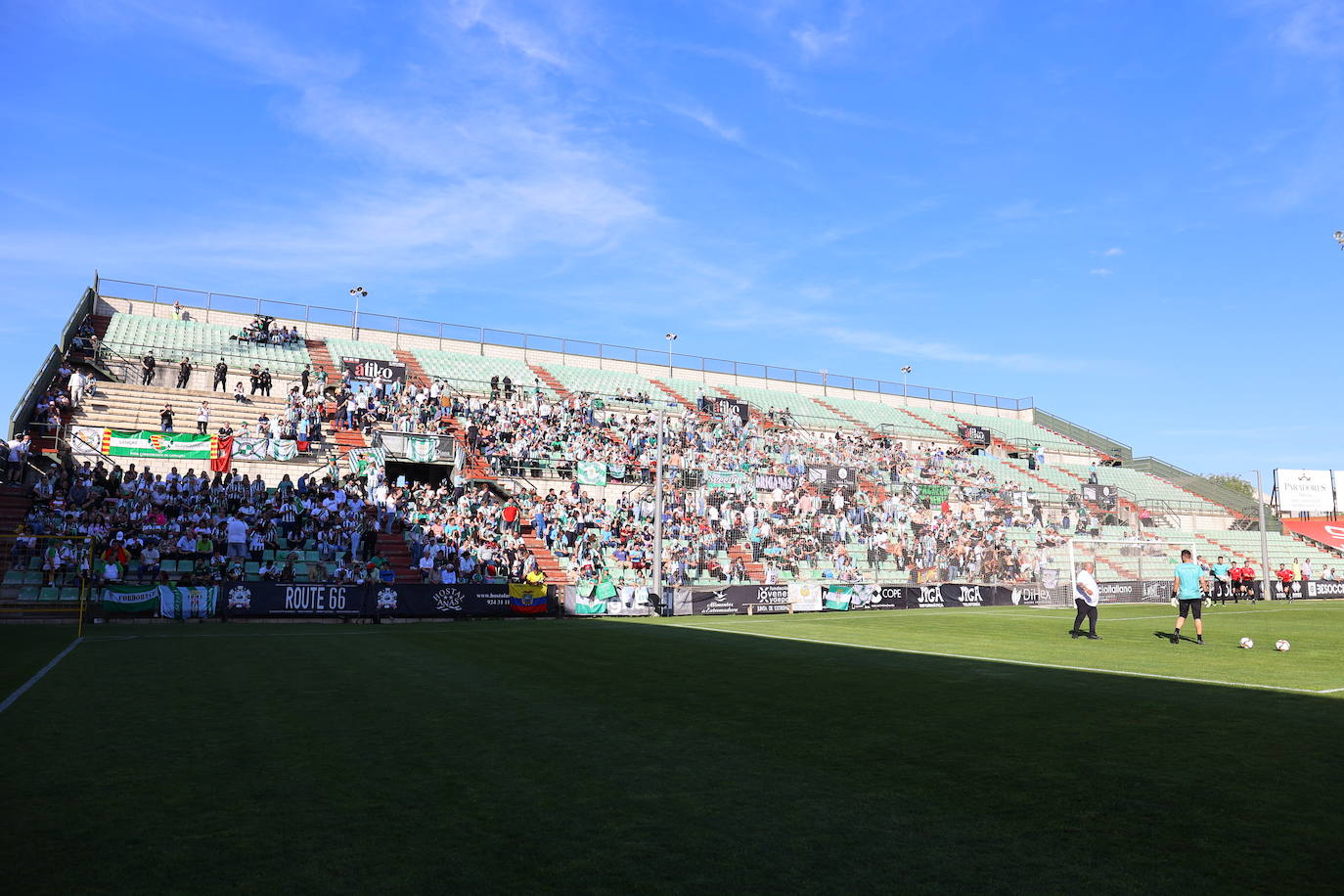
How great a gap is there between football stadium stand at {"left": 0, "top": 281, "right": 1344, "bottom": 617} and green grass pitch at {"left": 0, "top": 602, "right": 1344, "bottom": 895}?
51.9 feet

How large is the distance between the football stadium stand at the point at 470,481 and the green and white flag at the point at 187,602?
717 millimetres

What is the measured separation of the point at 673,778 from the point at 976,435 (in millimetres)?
58970

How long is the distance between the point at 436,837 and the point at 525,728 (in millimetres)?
3778

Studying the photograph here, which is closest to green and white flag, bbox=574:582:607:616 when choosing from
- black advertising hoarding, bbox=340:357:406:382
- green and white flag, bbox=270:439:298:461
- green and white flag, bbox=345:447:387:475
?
green and white flag, bbox=345:447:387:475

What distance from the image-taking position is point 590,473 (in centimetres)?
4041

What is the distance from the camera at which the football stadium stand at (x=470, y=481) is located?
1165 inches

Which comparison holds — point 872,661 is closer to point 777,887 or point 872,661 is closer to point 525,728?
point 525,728

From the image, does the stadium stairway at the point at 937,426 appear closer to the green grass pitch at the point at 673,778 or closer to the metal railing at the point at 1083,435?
the metal railing at the point at 1083,435

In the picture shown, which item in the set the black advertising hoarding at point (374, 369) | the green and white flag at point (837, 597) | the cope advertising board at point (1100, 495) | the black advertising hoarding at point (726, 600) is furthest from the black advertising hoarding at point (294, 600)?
the cope advertising board at point (1100, 495)

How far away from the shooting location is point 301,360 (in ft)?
144

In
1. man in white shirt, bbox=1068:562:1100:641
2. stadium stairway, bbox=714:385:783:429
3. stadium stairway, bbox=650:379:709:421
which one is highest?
stadium stairway, bbox=650:379:709:421

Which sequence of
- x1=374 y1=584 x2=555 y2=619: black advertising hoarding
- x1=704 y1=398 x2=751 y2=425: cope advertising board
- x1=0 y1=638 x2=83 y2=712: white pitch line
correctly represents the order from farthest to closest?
1. x1=704 y1=398 x2=751 y2=425: cope advertising board
2. x1=374 y1=584 x2=555 y2=619: black advertising hoarding
3. x1=0 y1=638 x2=83 y2=712: white pitch line

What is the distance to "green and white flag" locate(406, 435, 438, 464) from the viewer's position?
36719 millimetres

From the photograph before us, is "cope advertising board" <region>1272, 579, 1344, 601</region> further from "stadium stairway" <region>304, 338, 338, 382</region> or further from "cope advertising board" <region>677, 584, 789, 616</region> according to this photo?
"stadium stairway" <region>304, 338, 338, 382</region>
